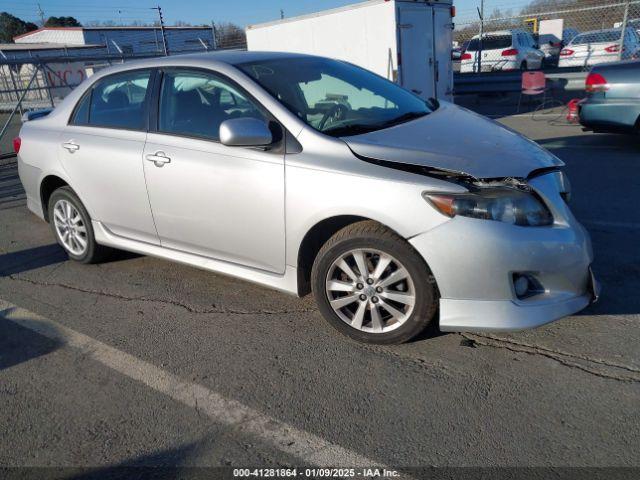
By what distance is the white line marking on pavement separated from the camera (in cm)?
239

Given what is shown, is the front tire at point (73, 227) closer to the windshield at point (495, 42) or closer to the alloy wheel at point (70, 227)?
the alloy wheel at point (70, 227)

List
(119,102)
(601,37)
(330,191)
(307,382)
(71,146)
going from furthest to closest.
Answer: (601,37), (71,146), (119,102), (330,191), (307,382)

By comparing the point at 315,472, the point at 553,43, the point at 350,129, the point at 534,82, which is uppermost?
the point at 553,43

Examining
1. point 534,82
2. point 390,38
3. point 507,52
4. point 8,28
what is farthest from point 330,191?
point 8,28

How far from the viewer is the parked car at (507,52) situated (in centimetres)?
2034

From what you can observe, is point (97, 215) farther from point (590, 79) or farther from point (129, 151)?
point (590, 79)

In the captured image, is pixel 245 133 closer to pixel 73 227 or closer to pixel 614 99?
pixel 73 227

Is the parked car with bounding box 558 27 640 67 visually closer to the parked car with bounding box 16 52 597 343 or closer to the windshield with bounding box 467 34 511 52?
the windshield with bounding box 467 34 511 52

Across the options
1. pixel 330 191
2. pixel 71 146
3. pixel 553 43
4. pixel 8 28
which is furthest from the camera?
pixel 8 28

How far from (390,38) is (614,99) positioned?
408cm

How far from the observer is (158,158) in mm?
3785

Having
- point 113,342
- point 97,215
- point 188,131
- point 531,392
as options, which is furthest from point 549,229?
point 97,215

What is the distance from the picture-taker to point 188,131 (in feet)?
12.2

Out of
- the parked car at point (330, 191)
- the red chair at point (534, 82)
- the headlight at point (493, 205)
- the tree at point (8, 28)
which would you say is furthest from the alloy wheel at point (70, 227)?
the tree at point (8, 28)
